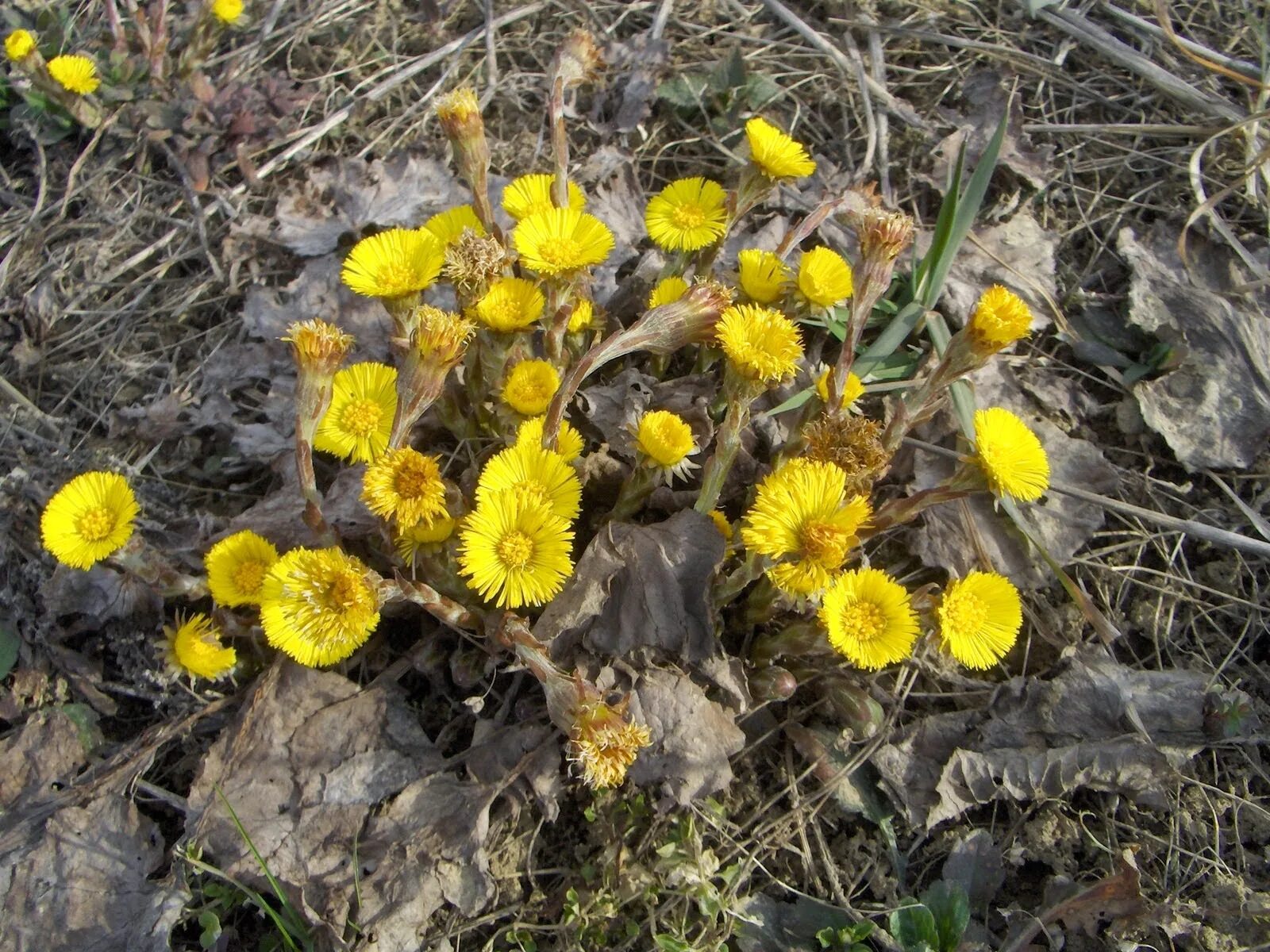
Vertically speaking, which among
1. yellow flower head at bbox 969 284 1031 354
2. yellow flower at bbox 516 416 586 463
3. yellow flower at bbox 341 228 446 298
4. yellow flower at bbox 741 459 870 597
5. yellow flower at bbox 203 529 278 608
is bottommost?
yellow flower at bbox 203 529 278 608

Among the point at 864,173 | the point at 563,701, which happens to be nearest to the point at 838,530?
the point at 563,701

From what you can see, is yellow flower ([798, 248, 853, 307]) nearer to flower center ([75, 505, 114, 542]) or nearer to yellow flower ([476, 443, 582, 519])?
yellow flower ([476, 443, 582, 519])

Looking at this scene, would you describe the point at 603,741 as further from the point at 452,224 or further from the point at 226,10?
the point at 226,10

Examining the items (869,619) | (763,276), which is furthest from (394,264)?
(869,619)

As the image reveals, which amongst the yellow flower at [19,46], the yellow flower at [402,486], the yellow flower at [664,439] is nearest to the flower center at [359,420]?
the yellow flower at [402,486]

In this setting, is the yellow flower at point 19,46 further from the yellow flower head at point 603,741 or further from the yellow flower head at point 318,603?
the yellow flower head at point 603,741

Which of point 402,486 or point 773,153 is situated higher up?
point 773,153

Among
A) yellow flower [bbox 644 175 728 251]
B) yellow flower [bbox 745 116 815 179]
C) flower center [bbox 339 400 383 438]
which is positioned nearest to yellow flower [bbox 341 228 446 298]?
flower center [bbox 339 400 383 438]
